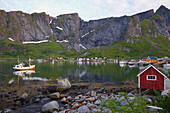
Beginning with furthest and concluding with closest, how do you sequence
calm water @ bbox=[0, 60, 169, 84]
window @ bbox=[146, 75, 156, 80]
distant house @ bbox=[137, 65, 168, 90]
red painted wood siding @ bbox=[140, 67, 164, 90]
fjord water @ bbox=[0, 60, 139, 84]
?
fjord water @ bbox=[0, 60, 139, 84], calm water @ bbox=[0, 60, 169, 84], window @ bbox=[146, 75, 156, 80], red painted wood siding @ bbox=[140, 67, 164, 90], distant house @ bbox=[137, 65, 168, 90]

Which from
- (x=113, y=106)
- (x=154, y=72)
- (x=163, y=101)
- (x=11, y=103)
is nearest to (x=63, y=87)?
(x=11, y=103)

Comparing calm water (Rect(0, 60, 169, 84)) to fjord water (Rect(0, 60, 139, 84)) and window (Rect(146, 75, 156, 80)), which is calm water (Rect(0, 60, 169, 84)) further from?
window (Rect(146, 75, 156, 80))

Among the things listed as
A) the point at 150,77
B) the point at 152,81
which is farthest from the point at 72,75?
the point at 152,81

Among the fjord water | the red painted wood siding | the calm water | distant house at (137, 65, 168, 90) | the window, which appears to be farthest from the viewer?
the fjord water

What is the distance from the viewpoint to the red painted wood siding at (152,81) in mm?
25736

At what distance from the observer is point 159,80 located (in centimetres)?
2591

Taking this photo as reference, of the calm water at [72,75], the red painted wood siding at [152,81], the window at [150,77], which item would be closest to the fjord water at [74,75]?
the calm water at [72,75]

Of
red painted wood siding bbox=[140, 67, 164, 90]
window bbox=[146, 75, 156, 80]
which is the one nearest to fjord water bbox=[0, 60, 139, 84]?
red painted wood siding bbox=[140, 67, 164, 90]

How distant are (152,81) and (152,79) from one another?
1.36ft

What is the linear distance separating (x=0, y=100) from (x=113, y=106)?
22895mm

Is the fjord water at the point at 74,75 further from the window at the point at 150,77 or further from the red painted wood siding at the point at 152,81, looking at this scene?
the window at the point at 150,77

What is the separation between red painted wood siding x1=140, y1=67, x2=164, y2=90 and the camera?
25736 millimetres

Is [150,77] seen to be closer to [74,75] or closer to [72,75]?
[74,75]

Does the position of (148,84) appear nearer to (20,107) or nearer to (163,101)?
(163,101)
